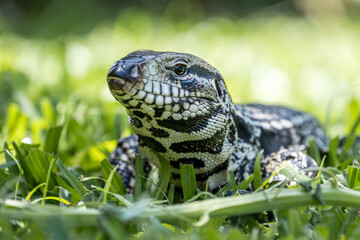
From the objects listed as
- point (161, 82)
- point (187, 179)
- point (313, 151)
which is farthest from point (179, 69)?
point (313, 151)

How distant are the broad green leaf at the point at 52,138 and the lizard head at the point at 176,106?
2.64ft

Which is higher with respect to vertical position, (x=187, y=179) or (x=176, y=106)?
(x=176, y=106)

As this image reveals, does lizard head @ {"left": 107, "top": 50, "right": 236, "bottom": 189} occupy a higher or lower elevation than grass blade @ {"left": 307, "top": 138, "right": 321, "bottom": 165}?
higher

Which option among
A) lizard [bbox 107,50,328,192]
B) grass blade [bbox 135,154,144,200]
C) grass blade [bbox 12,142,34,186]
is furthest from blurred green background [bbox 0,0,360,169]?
lizard [bbox 107,50,328,192]

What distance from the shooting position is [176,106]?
2.42 meters

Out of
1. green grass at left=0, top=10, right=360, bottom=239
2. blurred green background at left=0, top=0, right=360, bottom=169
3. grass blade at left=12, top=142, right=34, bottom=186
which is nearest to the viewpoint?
green grass at left=0, top=10, right=360, bottom=239

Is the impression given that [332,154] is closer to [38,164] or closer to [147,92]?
[147,92]

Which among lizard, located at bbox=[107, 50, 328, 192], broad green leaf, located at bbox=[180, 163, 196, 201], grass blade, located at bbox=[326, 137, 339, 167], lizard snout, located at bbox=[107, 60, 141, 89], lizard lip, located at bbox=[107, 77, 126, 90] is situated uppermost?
lizard snout, located at bbox=[107, 60, 141, 89]

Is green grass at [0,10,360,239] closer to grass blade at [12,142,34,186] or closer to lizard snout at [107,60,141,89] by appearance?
grass blade at [12,142,34,186]

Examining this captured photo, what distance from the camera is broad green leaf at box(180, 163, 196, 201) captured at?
2.52m

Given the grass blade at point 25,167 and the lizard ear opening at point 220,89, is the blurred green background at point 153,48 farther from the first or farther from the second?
the lizard ear opening at point 220,89

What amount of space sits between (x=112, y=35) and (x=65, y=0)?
302 cm

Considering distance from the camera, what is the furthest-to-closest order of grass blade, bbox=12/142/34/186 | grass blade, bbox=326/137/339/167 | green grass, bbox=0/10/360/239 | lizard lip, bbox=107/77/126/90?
grass blade, bbox=326/137/339/167 → grass blade, bbox=12/142/34/186 → lizard lip, bbox=107/77/126/90 → green grass, bbox=0/10/360/239

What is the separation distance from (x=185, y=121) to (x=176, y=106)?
0.10 m
